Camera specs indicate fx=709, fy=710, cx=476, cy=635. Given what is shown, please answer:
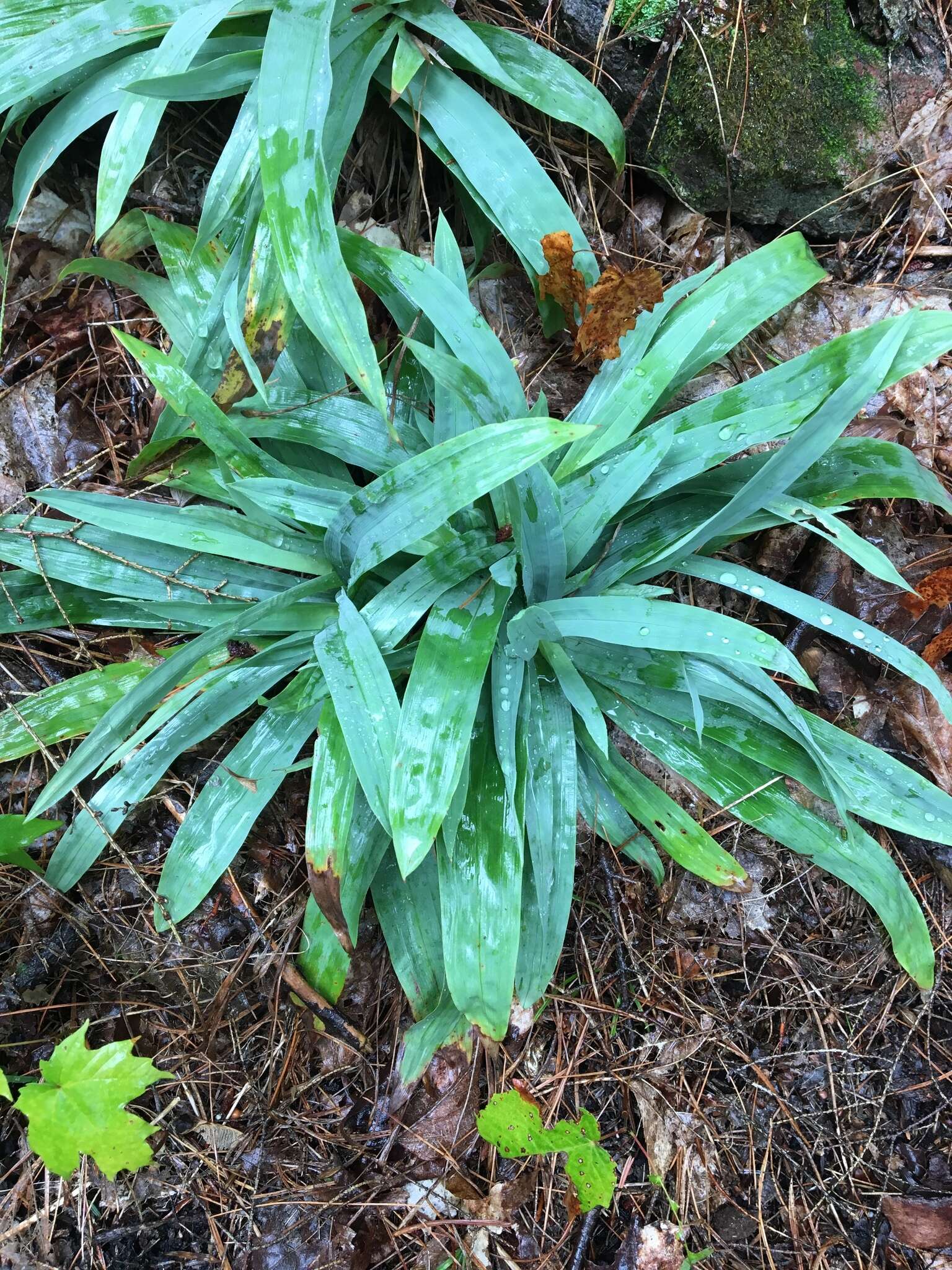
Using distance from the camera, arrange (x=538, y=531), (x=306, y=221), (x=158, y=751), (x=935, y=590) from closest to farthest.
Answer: (x=306, y=221)
(x=538, y=531)
(x=158, y=751)
(x=935, y=590)

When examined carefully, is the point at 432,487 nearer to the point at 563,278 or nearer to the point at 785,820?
the point at 563,278

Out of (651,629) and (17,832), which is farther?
(17,832)

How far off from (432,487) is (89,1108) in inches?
43.1

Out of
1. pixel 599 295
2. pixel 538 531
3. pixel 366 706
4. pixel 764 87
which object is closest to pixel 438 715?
pixel 366 706

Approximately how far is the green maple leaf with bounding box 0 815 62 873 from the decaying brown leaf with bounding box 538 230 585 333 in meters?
1.29

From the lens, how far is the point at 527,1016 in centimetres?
142

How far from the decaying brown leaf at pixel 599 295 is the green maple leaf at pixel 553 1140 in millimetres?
1407

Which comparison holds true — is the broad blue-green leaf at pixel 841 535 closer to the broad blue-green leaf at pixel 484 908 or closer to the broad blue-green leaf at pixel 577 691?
Answer: the broad blue-green leaf at pixel 577 691

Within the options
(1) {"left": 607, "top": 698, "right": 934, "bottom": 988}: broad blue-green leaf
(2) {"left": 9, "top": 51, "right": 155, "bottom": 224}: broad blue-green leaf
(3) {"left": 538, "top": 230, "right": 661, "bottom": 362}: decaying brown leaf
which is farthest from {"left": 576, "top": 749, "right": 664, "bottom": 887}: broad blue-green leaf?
(2) {"left": 9, "top": 51, "right": 155, "bottom": 224}: broad blue-green leaf

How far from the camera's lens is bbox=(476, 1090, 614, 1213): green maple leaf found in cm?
A: 131

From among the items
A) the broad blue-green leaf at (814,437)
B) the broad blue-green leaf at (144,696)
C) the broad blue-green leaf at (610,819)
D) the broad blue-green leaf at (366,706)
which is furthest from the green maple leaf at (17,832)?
the broad blue-green leaf at (814,437)

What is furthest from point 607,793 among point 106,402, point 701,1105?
point 106,402

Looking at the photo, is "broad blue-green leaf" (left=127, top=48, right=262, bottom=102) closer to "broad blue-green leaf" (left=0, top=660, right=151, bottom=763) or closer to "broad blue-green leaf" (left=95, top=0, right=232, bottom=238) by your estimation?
"broad blue-green leaf" (left=95, top=0, right=232, bottom=238)

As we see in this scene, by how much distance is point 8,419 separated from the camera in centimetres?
143
